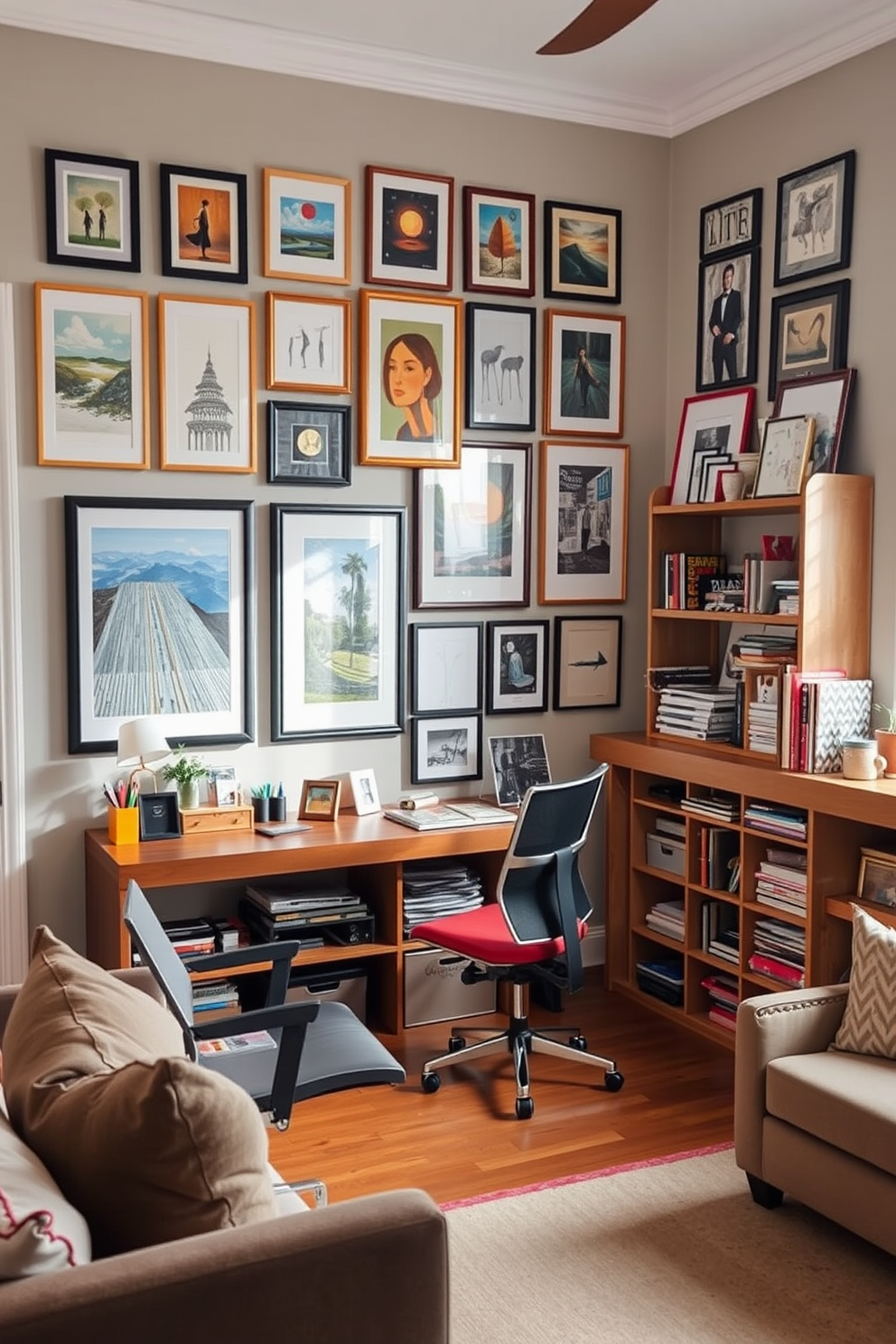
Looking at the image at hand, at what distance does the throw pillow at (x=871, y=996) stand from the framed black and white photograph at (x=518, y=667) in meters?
1.81

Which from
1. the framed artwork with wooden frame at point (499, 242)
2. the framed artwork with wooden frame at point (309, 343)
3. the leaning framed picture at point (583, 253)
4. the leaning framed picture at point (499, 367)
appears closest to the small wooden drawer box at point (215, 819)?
the framed artwork with wooden frame at point (309, 343)

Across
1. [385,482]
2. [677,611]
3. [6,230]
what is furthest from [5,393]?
[677,611]

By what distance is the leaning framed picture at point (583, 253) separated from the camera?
4.57 meters


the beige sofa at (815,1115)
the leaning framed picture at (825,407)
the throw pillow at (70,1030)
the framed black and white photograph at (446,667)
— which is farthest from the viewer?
the framed black and white photograph at (446,667)

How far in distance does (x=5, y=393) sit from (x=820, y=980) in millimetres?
2934

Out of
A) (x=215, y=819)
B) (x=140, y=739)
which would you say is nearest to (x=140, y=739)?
(x=140, y=739)

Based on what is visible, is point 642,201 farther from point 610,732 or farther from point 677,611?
point 610,732

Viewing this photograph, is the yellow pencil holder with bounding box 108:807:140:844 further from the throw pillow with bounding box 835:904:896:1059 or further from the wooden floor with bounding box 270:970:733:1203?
the throw pillow with bounding box 835:904:896:1059

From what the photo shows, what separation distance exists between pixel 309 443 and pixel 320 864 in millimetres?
1382

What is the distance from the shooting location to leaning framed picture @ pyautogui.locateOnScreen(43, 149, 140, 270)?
150 inches

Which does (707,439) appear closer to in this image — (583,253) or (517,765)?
(583,253)

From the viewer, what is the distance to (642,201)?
472 centimetres

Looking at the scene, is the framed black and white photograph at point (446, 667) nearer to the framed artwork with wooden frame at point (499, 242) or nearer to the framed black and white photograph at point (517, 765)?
the framed black and white photograph at point (517, 765)

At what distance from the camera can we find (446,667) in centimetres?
452
